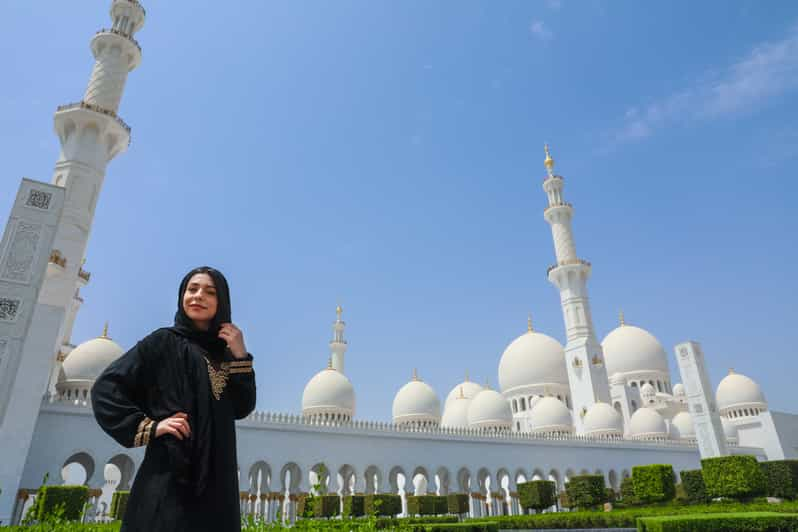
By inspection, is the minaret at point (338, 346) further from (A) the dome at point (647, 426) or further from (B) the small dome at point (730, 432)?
(B) the small dome at point (730, 432)

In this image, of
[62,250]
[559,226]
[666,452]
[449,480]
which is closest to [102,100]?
[62,250]

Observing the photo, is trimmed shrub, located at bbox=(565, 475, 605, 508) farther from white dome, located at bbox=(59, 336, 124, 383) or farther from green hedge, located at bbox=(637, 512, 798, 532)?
white dome, located at bbox=(59, 336, 124, 383)

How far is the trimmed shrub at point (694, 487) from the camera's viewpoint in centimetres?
2198

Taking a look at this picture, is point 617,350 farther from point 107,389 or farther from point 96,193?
point 107,389

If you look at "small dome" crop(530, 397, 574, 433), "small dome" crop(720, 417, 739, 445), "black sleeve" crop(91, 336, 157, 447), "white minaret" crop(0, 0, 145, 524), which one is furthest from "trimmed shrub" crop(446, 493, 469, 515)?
"small dome" crop(720, 417, 739, 445)

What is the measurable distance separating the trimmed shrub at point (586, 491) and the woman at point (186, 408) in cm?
2437

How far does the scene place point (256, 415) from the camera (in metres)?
22.9

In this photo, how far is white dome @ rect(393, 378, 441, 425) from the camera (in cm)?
3462

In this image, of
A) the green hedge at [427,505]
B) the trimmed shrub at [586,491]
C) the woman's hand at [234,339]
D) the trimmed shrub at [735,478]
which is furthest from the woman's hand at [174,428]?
the trimmed shrub at [586,491]

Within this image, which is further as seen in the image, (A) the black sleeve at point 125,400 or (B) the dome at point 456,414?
(B) the dome at point 456,414

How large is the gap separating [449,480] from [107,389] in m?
26.7

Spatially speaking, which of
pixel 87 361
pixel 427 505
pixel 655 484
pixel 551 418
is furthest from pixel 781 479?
→ pixel 87 361

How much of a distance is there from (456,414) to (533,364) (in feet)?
22.7

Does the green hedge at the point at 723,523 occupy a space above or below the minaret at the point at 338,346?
below
